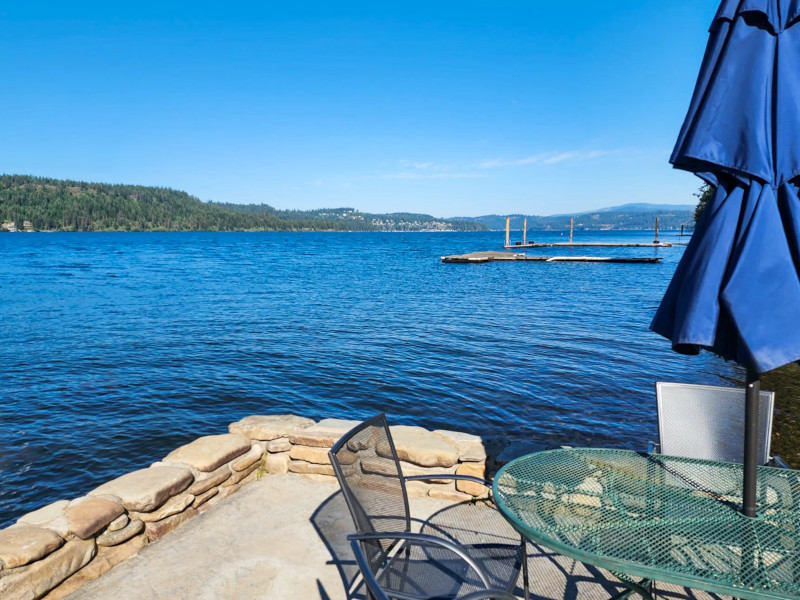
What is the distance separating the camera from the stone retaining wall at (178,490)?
2787 millimetres

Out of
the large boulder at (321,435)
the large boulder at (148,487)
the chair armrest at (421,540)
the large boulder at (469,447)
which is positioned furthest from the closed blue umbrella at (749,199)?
the large boulder at (148,487)

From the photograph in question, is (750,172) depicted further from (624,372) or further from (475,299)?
(475,299)

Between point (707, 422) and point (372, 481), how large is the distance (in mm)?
1976

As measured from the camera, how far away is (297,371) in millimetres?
10609

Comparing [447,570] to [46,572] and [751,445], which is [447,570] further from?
[46,572]

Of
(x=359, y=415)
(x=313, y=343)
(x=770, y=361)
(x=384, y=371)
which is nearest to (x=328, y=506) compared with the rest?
(x=770, y=361)

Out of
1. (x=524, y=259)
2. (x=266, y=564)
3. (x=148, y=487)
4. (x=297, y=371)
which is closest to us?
(x=266, y=564)

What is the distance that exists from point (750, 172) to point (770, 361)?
0.68 m

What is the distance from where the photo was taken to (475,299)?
22062 mm

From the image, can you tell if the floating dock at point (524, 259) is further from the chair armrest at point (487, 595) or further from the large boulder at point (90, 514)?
the chair armrest at point (487, 595)

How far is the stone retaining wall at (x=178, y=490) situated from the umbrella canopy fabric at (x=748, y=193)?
217cm

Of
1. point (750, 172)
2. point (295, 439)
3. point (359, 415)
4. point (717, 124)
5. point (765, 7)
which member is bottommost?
point (359, 415)

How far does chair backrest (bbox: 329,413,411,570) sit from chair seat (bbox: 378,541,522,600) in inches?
3.8

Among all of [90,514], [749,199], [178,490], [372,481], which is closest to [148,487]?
[178,490]
